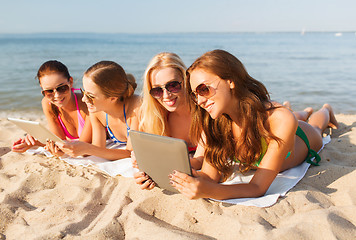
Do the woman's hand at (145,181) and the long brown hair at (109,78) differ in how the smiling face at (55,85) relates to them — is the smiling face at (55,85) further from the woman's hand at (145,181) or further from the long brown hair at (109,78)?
the woman's hand at (145,181)

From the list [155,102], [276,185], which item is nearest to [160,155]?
[155,102]

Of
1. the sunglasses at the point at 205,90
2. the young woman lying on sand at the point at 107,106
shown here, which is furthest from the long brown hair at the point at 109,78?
the sunglasses at the point at 205,90

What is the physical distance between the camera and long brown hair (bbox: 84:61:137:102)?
11.1 feet

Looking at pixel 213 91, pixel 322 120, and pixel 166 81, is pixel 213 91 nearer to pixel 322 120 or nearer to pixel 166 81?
pixel 166 81

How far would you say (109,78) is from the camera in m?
3.46

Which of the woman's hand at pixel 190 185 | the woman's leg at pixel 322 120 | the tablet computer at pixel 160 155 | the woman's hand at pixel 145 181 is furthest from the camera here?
the woman's leg at pixel 322 120

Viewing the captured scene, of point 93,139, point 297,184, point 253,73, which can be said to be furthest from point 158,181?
point 253,73

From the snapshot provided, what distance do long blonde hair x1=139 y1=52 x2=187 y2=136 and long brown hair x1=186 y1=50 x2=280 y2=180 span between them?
0.64 m

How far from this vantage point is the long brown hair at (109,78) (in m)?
3.40

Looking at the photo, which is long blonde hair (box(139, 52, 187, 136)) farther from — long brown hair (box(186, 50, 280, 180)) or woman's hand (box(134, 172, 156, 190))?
woman's hand (box(134, 172, 156, 190))

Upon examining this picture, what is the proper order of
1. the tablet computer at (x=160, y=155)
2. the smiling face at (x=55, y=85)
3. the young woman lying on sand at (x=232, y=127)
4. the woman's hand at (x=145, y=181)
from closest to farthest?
the tablet computer at (x=160, y=155) < the young woman lying on sand at (x=232, y=127) < the woman's hand at (x=145, y=181) < the smiling face at (x=55, y=85)

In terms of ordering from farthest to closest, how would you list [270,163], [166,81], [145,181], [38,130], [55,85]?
[55,85] → [38,130] → [166,81] → [145,181] → [270,163]

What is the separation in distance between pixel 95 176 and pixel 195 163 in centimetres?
112

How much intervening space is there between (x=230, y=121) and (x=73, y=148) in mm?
1833
